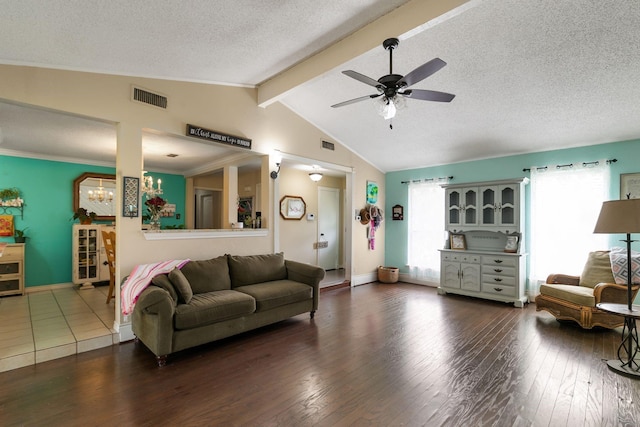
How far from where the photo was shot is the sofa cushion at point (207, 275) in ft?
11.0

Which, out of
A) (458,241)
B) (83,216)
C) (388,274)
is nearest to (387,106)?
(458,241)

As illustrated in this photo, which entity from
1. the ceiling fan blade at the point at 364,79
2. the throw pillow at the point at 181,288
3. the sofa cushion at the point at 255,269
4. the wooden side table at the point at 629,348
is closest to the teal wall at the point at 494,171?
the wooden side table at the point at 629,348

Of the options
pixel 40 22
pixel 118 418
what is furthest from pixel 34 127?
pixel 118 418

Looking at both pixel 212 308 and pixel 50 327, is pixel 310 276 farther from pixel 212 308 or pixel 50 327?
pixel 50 327

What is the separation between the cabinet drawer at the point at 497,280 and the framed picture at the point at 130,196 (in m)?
5.11

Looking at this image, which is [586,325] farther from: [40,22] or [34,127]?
[34,127]

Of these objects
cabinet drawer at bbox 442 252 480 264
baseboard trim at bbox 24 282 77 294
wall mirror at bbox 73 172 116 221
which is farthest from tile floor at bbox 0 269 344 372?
cabinet drawer at bbox 442 252 480 264

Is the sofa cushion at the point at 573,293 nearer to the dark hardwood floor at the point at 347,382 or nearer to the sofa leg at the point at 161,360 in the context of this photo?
the dark hardwood floor at the point at 347,382

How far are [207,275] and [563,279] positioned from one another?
476 centimetres

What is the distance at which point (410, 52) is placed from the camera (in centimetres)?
324

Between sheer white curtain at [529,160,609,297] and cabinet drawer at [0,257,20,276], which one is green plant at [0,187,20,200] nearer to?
cabinet drawer at [0,257,20,276]

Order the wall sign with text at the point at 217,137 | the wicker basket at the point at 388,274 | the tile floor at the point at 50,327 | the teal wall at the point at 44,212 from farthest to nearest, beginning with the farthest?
the wicker basket at the point at 388,274
the teal wall at the point at 44,212
the wall sign with text at the point at 217,137
the tile floor at the point at 50,327

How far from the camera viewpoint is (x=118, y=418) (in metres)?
1.95

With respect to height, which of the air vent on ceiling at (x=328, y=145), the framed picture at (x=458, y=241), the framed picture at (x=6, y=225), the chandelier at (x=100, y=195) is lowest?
the framed picture at (x=458, y=241)
